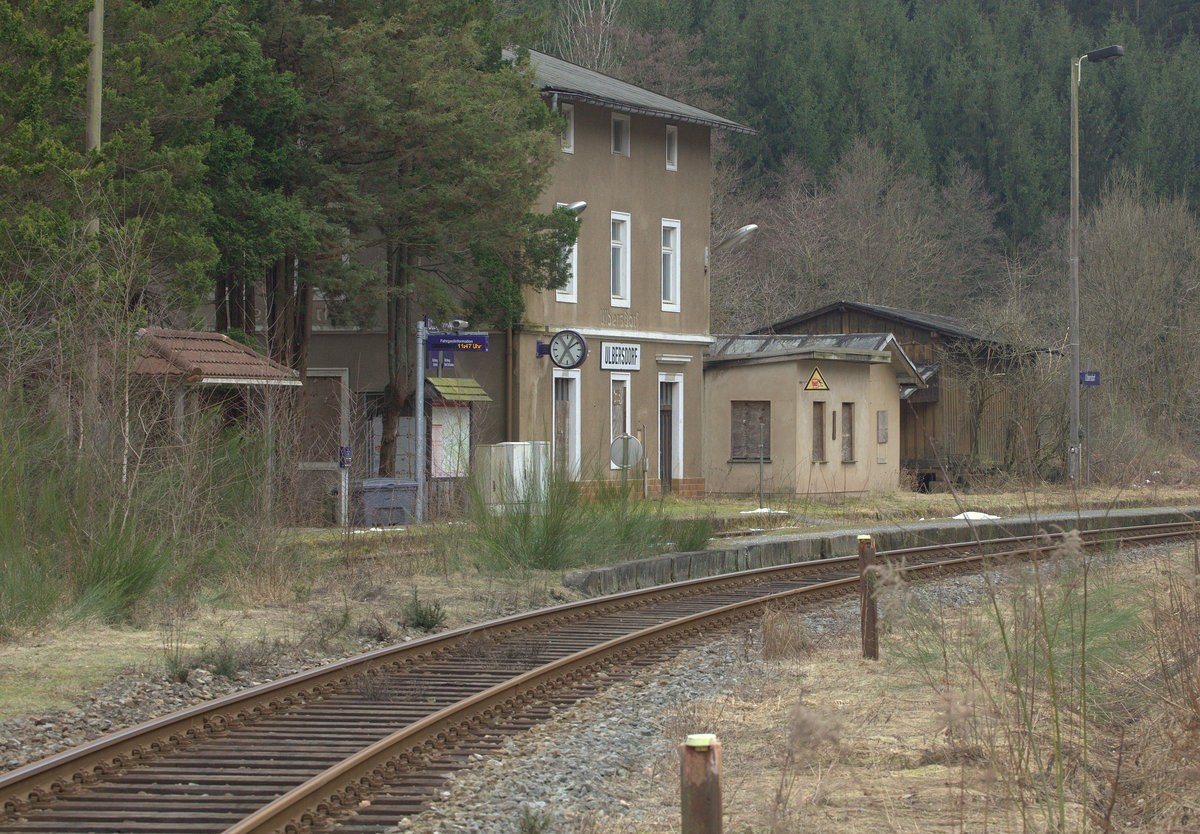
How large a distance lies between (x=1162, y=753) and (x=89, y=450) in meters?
9.21

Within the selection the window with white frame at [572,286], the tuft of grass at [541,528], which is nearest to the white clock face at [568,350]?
the window with white frame at [572,286]

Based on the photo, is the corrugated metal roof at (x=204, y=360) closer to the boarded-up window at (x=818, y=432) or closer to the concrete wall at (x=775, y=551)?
the concrete wall at (x=775, y=551)

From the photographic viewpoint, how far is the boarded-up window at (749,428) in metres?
32.8

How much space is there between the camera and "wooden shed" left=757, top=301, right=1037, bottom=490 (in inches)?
1465

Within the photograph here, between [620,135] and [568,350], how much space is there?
366 inches

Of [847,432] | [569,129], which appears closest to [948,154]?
[847,432]

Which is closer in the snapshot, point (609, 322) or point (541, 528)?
point (541, 528)

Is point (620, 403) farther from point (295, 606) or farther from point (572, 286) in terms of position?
point (295, 606)

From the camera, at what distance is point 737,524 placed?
80.5 ft

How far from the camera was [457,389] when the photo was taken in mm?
25984

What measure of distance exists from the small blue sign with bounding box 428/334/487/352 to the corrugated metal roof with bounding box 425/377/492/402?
11.6 ft

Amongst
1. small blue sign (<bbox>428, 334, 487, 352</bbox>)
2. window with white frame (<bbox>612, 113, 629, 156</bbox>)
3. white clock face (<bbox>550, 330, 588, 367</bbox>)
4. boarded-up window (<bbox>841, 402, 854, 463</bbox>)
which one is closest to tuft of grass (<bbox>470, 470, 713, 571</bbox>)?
small blue sign (<bbox>428, 334, 487, 352</bbox>)

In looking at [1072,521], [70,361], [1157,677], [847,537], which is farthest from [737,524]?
[1157,677]

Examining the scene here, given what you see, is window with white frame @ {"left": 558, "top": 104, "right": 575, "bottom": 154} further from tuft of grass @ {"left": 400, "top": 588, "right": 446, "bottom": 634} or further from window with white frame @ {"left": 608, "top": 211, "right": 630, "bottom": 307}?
tuft of grass @ {"left": 400, "top": 588, "right": 446, "bottom": 634}
